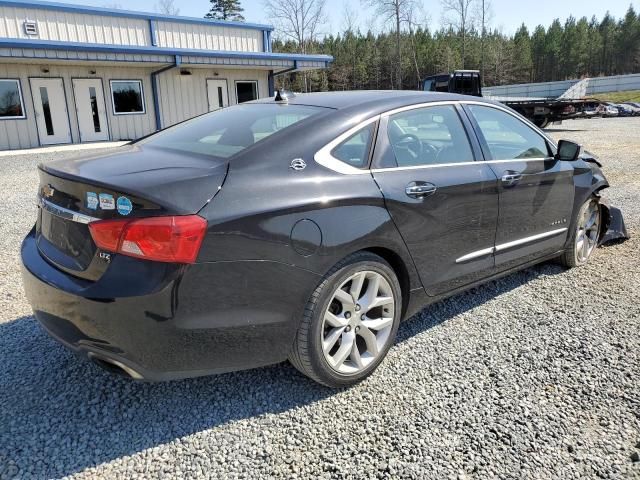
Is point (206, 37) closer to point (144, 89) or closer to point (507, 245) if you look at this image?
point (144, 89)

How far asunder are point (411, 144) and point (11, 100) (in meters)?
18.9

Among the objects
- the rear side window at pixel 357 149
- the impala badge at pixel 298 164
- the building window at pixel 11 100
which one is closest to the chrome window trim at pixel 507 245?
the rear side window at pixel 357 149

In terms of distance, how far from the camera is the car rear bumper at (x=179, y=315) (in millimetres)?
2146

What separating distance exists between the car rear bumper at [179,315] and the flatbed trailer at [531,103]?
1680 centimetres

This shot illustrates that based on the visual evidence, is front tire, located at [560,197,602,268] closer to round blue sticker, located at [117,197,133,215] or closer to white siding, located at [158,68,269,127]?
round blue sticker, located at [117,197,133,215]

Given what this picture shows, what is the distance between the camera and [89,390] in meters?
2.77

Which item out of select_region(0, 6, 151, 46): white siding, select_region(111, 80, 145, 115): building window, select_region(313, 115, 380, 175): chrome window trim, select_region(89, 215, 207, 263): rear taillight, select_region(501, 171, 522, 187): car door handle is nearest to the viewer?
select_region(89, 215, 207, 263): rear taillight

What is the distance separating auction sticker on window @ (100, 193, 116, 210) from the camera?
2.22m

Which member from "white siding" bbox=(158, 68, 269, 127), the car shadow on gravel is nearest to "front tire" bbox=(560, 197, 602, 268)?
the car shadow on gravel

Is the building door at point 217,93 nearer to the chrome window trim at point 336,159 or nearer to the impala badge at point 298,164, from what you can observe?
the chrome window trim at point 336,159

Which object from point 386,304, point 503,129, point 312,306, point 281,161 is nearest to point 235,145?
point 281,161

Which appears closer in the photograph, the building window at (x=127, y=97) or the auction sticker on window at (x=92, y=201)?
the auction sticker on window at (x=92, y=201)

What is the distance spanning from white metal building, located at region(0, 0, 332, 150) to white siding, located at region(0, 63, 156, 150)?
33 mm

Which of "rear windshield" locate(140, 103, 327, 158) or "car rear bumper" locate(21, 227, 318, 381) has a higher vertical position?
"rear windshield" locate(140, 103, 327, 158)
